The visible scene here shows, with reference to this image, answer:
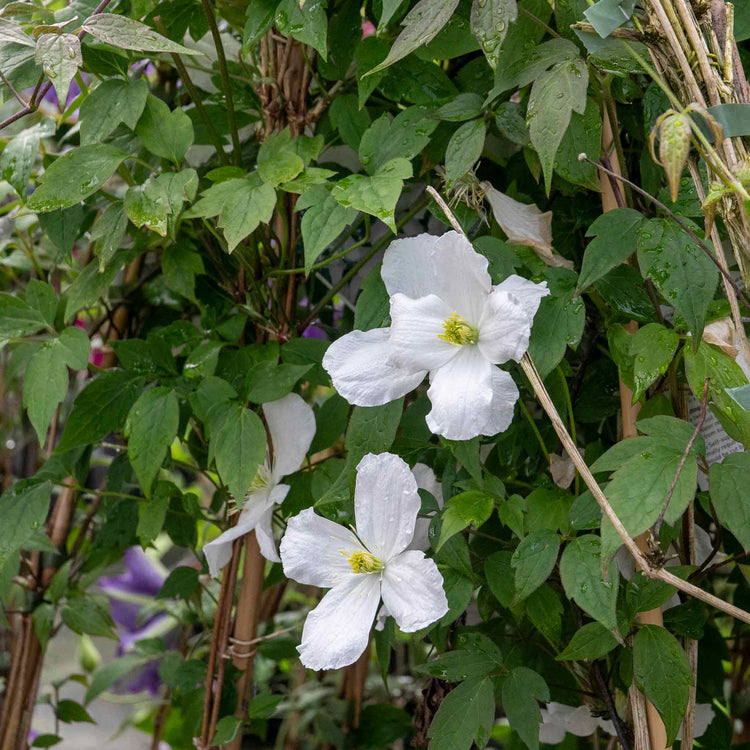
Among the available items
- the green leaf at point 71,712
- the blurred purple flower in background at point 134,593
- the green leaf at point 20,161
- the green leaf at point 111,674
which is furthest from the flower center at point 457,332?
the blurred purple flower in background at point 134,593

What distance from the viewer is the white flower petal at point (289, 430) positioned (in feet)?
2.66

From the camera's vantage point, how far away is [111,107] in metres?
0.76

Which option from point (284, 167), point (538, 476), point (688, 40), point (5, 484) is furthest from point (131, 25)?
point (5, 484)

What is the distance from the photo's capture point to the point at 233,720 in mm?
918

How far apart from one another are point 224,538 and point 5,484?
94cm

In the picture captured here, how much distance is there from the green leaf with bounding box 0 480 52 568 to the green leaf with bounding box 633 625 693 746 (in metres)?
0.59

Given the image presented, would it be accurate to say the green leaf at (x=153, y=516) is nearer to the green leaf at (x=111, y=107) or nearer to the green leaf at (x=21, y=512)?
the green leaf at (x=21, y=512)

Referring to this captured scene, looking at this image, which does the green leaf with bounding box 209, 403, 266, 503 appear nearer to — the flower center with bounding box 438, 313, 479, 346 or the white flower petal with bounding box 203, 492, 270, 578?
the white flower petal with bounding box 203, 492, 270, 578

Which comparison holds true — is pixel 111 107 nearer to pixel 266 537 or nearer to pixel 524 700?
pixel 266 537

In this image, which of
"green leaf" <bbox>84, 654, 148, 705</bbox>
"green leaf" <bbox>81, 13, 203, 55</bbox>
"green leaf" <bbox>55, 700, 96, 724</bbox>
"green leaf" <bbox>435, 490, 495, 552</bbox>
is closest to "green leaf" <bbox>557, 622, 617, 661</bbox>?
"green leaf" <bbox>435, 490, 495, 552</bbox>

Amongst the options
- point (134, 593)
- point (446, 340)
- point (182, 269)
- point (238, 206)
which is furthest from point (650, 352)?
point (134, 593)

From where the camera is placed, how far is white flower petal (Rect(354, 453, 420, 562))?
0.66 metres

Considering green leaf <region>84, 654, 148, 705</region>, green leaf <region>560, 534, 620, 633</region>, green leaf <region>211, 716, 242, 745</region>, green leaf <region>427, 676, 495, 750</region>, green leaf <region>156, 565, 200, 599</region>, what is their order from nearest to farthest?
green leaf <region>560, 534, 620, 633</region>, green leaf <region>427, 676, 495, 750</region>, green leaf <region>211, 716, 242, 745</region>, green leaf <region>156, 565, 200, 599</region>, green leaf <region>84, 654, 148, 705</region>

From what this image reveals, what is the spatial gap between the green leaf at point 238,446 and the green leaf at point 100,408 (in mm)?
138
